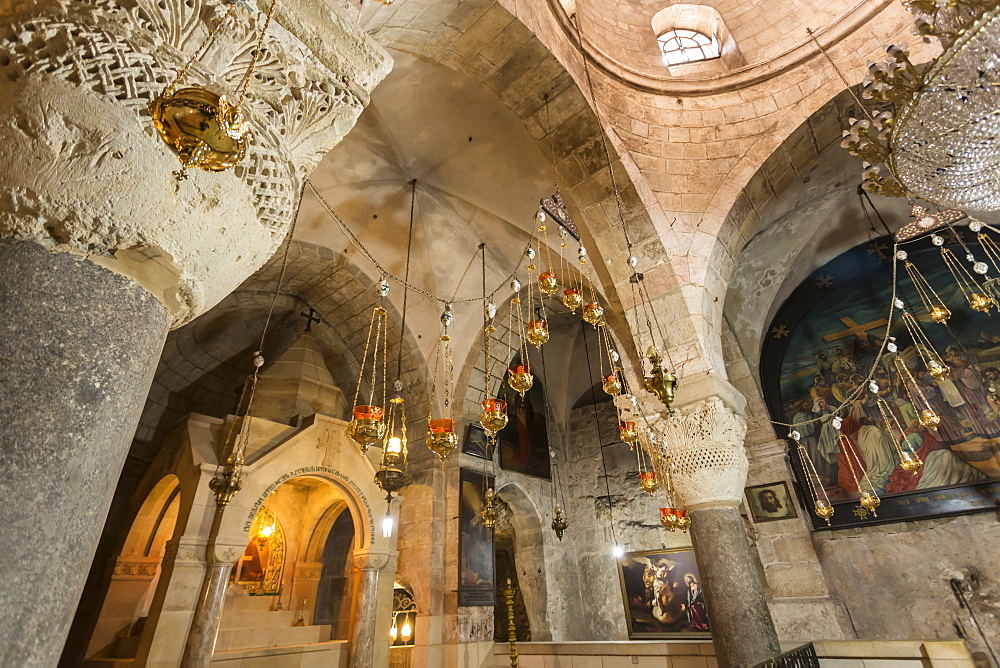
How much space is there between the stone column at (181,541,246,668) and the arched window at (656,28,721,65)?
9500 millimetres

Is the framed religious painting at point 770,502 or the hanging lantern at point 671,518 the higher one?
the framed religious painting at point 770,502

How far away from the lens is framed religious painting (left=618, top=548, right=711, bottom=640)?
31.4 feet

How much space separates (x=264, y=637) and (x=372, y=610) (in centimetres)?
208

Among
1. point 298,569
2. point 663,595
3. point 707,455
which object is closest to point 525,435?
point 663,595

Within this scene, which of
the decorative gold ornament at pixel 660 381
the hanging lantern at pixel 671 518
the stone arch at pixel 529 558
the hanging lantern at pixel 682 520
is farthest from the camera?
the stone arch at pixel 529 558

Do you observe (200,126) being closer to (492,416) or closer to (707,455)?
(492,416)

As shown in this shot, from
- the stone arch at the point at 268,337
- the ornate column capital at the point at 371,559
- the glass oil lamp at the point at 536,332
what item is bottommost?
the ornate column capital at the point at 371,559

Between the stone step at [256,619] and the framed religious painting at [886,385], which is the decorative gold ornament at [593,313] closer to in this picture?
the framed religious painting at [886,385]

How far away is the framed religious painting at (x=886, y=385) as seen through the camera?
23.2ft

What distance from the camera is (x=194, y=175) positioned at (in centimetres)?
172

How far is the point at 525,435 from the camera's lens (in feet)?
37.8

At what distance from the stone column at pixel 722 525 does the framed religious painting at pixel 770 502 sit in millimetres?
3291

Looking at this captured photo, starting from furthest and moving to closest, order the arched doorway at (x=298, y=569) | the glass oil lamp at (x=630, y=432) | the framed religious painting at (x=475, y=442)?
1. the framed religious painting at (x=475, y=442)
2. the arched doorway at (x=298, y=569)
3. the glass oil lamp at (x=630, y=432)

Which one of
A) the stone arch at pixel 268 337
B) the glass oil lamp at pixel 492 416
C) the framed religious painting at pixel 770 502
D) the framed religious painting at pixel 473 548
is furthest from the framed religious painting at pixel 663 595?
the glass oil lamp at pixel 492 416
